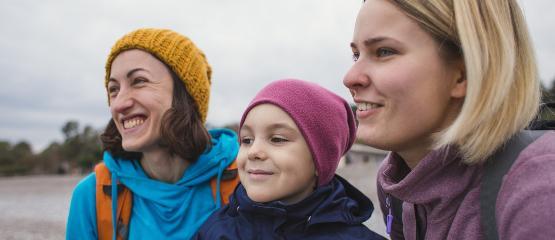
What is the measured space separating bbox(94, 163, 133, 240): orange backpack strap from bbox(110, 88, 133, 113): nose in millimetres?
502

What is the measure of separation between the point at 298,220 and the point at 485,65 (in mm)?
1345

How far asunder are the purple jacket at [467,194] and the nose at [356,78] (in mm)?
426

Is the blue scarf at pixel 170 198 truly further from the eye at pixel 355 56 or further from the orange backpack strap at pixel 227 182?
the eye at pixel 355 56

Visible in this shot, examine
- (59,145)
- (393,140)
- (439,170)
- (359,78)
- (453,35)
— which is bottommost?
(59,145)

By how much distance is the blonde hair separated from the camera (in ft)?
5.53

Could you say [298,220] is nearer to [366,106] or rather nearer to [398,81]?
[366,106]

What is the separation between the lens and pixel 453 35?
1793 mm

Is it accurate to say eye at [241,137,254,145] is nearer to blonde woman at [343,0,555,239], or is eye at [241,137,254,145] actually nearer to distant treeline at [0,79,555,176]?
blonde woman at [343,0,555,239]

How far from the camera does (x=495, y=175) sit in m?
1.61

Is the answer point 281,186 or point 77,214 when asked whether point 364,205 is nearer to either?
point 281,186

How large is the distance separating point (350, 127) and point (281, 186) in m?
0.78

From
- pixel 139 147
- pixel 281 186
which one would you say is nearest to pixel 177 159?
pixel 139 147

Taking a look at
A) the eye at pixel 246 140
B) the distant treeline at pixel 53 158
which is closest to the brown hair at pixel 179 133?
the eye at pixel 246 140

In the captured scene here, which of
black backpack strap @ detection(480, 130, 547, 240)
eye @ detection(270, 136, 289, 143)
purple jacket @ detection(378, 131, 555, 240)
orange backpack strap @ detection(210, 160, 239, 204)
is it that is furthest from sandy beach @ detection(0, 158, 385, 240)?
black backpack strap @ detection(480, 130, 547, 240)
